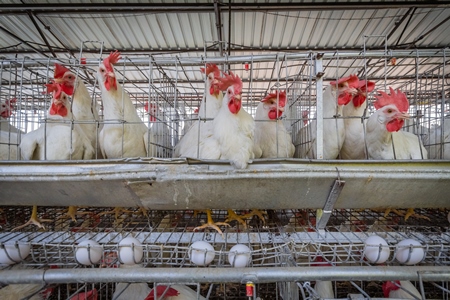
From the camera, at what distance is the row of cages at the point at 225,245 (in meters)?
0.99

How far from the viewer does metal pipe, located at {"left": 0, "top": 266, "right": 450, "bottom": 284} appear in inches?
32.8

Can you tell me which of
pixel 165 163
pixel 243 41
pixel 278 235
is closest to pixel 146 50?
pixel 243 41

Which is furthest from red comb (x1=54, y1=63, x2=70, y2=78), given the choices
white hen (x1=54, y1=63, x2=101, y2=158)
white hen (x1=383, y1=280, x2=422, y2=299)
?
white hen (x1=383, y1=280, x2=422, y2=299)

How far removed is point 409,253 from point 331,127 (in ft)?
2.55

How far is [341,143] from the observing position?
1.47 m

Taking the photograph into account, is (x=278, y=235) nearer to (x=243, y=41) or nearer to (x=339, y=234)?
(x=339, y=234)

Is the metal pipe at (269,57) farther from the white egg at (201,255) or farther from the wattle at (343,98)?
the white egg at (201,255)

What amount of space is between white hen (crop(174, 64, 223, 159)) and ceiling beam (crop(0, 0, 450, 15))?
1080 mm

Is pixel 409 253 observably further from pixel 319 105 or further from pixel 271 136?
pixel 271 136

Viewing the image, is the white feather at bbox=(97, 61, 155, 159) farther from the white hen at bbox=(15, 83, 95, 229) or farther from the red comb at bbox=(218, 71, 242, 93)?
the red comb at bbox=(218, 71, 242, 93)

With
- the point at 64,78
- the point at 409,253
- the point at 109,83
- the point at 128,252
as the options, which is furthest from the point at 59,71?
the point at 409,253

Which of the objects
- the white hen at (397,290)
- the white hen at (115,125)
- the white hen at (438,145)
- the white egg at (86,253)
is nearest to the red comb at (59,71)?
the white hen at (115,125)

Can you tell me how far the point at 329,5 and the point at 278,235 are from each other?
2.34 metres

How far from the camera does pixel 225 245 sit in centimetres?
111
